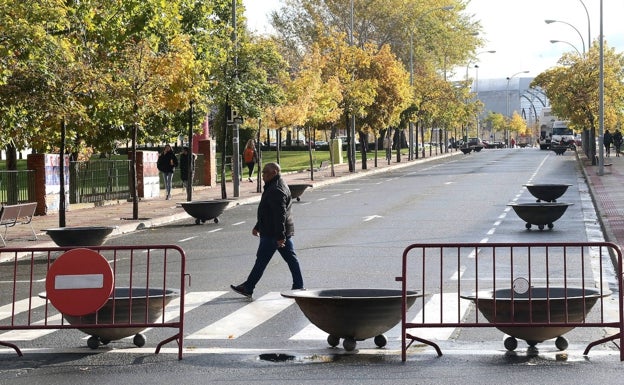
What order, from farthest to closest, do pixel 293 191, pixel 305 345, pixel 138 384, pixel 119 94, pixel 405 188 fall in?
pixel 405 188 < pixel 293 191 < pixel 119 94 < pixel 305 345 < pixel 138 384

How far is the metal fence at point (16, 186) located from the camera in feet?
107

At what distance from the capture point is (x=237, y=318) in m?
13.4

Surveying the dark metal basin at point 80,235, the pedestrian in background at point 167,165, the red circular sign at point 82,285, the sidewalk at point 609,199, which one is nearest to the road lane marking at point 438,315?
the red circular sign at point 82,285

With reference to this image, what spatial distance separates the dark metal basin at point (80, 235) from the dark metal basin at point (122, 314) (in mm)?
8966

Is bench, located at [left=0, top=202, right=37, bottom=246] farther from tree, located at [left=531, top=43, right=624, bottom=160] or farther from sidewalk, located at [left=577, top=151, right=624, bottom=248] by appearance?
tree, located at [left=531, top=43, right=624, bottom=160]

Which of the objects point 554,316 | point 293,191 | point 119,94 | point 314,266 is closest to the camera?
point 554,316

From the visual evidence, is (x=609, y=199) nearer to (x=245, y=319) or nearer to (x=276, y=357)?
(x=245, y=319)

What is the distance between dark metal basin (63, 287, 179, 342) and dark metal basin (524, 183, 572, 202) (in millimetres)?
21337

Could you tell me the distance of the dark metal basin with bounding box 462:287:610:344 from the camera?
35.0 feet

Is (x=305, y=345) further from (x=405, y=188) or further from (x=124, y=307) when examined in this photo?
(x=405, y=188)

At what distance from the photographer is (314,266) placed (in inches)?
744

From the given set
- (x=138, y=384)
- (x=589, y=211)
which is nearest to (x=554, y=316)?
(x=138, y=384)

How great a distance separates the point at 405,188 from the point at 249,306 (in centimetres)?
3153

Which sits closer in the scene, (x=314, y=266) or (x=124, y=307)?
(x=124, y=307)
